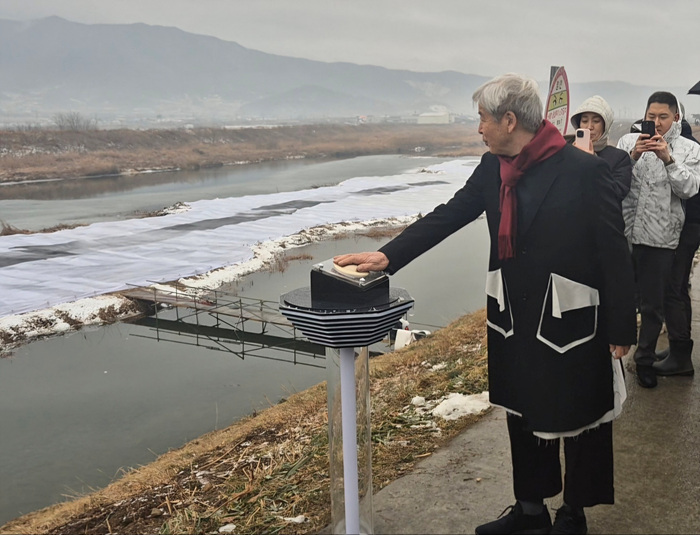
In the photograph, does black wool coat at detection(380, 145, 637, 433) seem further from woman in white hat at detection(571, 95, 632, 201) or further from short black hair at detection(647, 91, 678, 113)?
short black hair at detection(647, 91, 678, 113)

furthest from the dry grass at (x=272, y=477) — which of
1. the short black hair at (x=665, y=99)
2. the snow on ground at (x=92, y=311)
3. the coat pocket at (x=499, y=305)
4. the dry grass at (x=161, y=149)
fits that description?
the dry grass at (x=161, y=149)

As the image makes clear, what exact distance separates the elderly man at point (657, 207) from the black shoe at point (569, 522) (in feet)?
5.95

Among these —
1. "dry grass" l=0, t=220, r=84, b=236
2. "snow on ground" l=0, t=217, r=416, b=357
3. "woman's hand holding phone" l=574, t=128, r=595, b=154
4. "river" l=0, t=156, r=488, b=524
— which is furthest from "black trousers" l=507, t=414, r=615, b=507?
"dry grass" l=0, t=220, r=84, b=236

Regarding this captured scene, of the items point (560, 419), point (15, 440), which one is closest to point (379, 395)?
point (560, 419)

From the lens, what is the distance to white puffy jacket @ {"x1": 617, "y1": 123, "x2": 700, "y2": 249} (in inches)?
152

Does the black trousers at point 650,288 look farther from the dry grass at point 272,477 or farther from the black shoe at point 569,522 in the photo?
the black shoe at point 569,522

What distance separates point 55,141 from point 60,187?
20.7m

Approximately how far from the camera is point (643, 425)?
350 centimetres

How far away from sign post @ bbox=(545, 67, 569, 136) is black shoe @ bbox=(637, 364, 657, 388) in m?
1.52

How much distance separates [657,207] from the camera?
388 cm

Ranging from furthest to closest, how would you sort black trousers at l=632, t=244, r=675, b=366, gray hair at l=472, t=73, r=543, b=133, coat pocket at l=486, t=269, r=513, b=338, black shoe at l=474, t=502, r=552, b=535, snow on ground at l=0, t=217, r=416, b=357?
snow on ground at l=0, t=217, r=416, b=357, black trousers at l=632, t=244, r=675, b=366, black shoe at l=474, t=502, r=552, b=535, coat pocket at l=486, t=269, r=513, b=338, gray hair at l=472, t=73, r=543, b=133

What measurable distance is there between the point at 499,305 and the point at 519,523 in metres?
0.81

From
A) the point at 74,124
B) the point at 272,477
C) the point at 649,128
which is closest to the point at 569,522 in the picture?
the point at 272,477

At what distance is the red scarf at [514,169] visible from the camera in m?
2.18
